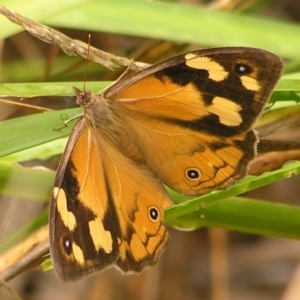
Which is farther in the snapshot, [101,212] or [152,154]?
[152,154]

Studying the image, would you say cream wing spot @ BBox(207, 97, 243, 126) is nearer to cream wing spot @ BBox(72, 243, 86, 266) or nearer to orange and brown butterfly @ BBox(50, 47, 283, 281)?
orange and brown butterfly @ BBox(50, 47, 283, 281)

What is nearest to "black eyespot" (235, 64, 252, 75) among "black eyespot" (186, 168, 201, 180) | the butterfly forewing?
the butterfly forewing

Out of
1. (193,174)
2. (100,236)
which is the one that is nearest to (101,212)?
(100,236)

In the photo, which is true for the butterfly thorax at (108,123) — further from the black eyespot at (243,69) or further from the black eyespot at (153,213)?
the black eyespot at (243,69)

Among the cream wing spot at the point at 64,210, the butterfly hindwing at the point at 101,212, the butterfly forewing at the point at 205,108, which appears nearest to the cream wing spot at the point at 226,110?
the butterfly forewing at the point at 205,108

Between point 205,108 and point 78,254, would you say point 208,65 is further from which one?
point 78,254

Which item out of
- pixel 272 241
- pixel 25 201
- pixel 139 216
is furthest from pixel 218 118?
pixel 272 241

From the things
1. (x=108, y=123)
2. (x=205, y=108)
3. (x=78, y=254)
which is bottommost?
(x=78, y=254)

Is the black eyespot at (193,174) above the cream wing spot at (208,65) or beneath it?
beneath
